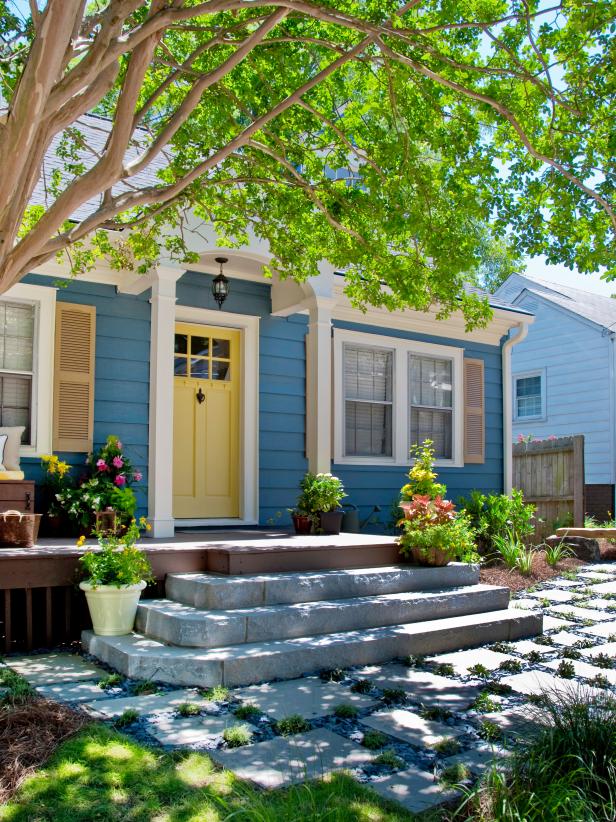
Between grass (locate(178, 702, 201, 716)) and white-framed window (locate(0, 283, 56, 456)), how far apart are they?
3744 millimetres

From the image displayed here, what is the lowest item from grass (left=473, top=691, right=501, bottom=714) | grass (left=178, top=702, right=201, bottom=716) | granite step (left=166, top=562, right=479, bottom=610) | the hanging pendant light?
grass (left=473, top=691, right=501, bottom=714)

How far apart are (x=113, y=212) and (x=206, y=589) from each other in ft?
8.26

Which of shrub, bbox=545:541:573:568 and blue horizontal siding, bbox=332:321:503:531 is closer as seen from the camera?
shrub, bbox=545:541:573:568

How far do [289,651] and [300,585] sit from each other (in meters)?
0.93

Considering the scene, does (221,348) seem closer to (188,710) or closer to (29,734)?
(188,710)

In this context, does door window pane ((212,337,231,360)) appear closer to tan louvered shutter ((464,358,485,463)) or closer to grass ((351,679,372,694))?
tan louvered shutter ((464,358,485,463))

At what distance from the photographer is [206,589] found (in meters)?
5.02

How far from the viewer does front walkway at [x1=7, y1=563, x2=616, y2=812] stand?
297 cm

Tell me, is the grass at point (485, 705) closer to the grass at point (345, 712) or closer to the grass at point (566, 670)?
the grass at point (345, 712)

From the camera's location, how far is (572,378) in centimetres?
1519

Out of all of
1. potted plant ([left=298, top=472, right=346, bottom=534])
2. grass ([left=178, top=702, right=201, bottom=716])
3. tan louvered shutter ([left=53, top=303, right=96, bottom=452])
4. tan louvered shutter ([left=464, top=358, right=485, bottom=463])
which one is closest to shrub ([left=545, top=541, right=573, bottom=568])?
tan louvered shutter ([left=464, top=358, right=485, bottom=463])

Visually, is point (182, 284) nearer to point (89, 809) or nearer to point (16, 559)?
point (16, 559)

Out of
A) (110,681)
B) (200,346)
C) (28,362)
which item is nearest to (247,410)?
(200,346)

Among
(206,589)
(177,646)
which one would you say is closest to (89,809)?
(177,646)
